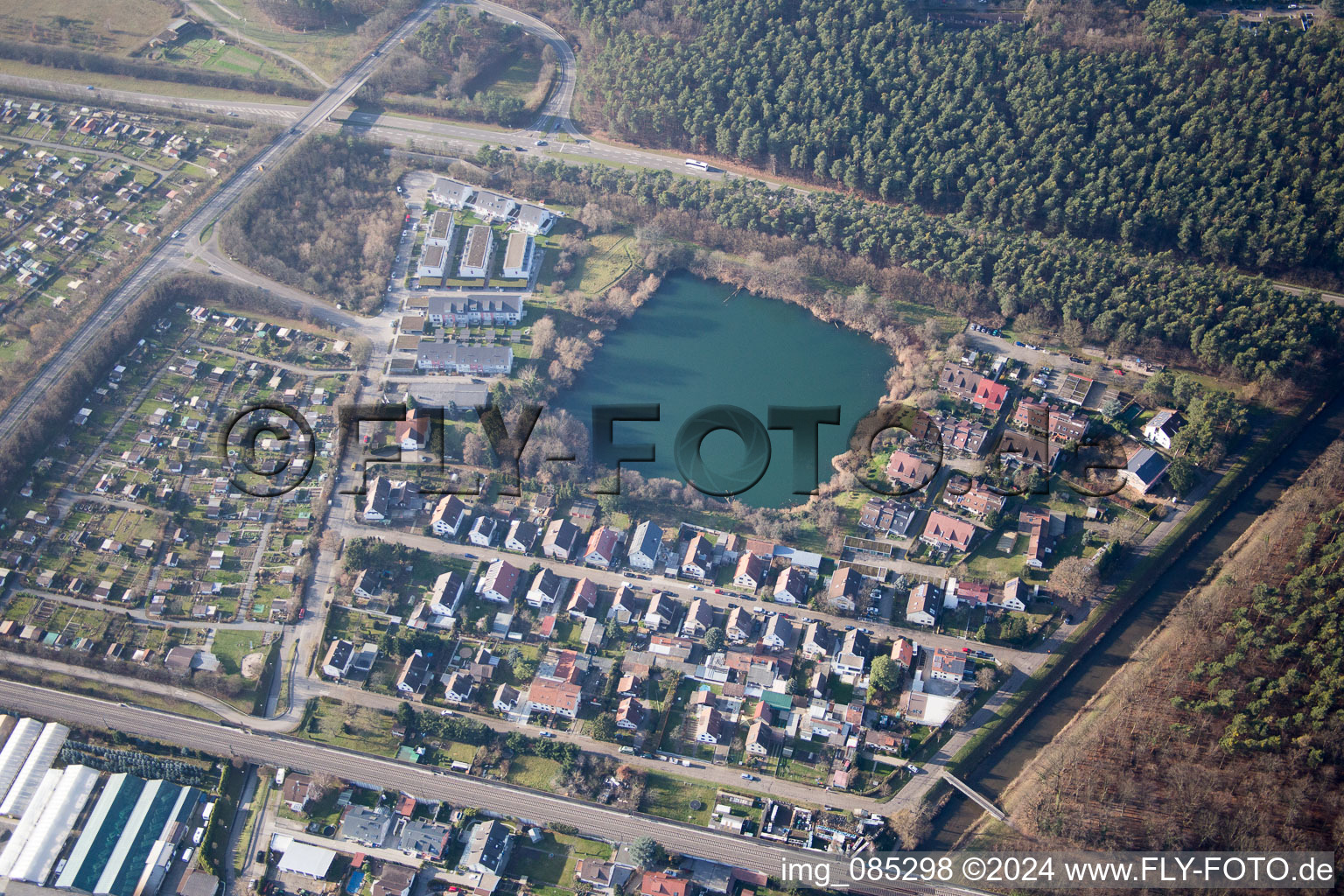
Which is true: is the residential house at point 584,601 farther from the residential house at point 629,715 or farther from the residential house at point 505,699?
the residential house at point 629,715

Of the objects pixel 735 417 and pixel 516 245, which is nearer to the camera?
pixel 735 417

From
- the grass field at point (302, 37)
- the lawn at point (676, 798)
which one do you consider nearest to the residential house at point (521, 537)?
the lawn at point (676, 798)

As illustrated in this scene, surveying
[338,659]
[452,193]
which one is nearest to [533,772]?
[338,659]

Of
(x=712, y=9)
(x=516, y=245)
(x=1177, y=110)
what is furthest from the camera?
(x=712, y=9)

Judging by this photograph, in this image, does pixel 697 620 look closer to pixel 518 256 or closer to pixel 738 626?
pixel 738 626

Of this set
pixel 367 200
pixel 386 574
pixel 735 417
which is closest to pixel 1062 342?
pixel 735 417

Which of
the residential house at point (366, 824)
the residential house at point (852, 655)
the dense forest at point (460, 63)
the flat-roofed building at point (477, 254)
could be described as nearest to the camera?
the residential house at point (366, 824)

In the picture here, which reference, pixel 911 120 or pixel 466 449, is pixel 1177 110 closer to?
pixel 911 120
